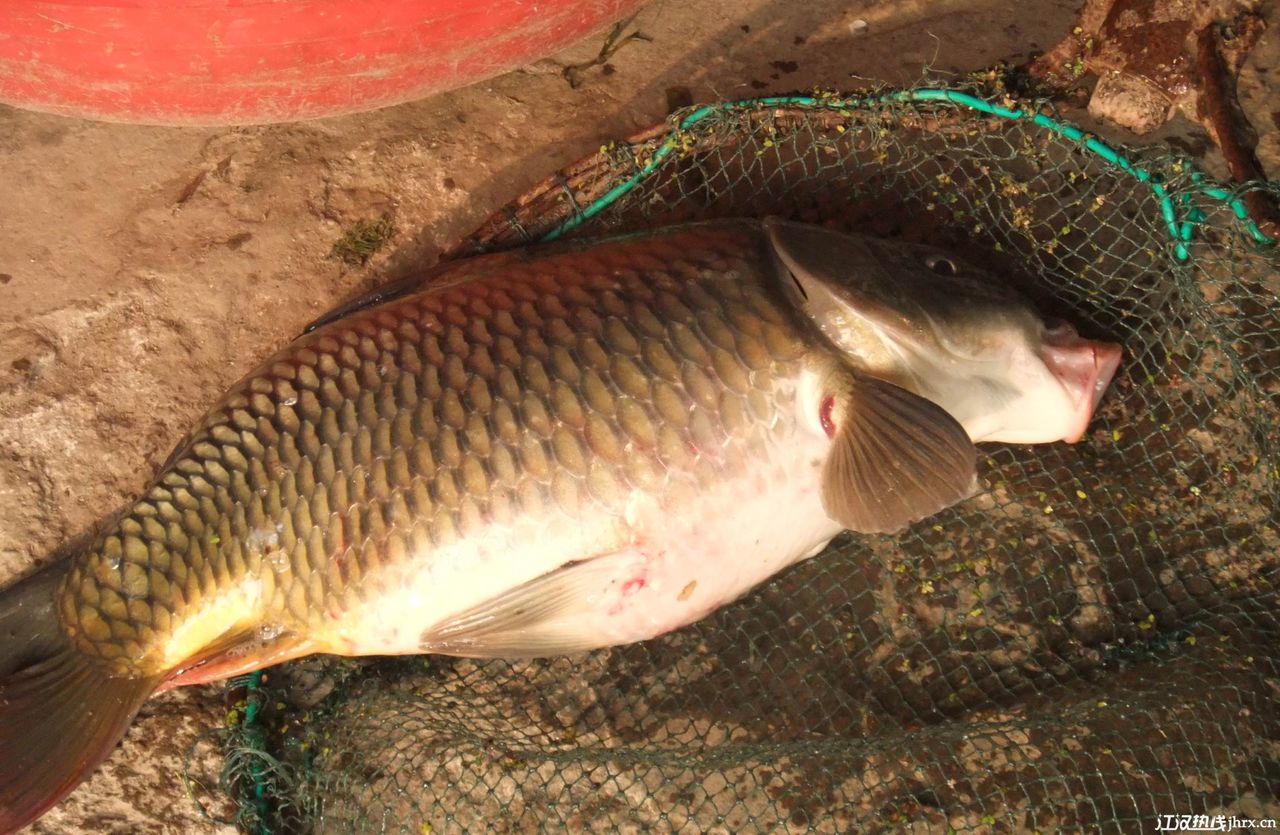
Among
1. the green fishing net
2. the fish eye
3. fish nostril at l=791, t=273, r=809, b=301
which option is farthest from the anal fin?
the fish eye

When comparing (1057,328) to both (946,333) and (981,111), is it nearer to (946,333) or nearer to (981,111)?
(946,333)

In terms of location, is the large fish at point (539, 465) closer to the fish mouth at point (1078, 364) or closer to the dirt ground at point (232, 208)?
the fish mouth at point (1078, 364)

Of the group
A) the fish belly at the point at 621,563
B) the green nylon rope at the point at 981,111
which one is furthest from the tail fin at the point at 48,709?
the green nylon rope at the point at 981,111

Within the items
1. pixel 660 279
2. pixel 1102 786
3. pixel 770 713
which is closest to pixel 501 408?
pixel 660 279

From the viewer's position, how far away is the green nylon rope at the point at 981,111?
1.97 meters

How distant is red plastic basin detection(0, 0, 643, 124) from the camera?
1.55 m

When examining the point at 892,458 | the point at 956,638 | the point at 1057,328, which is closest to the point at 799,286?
the point at 892,458


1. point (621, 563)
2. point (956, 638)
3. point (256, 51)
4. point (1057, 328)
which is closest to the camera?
point (256, 51)

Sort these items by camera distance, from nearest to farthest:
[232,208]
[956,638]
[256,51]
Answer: [256,51], [956,638], [232,208]

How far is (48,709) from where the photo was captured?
70.0 inches

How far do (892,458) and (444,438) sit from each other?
2.49 feet

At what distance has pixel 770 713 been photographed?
2041 millimetres

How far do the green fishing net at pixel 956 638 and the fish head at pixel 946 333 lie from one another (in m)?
0.29

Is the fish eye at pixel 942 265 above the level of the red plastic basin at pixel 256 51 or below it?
below
